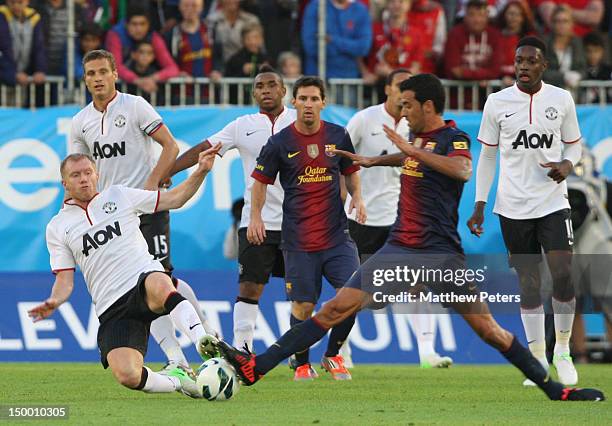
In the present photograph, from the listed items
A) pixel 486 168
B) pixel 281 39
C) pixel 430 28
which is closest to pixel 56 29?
pixel 281 39

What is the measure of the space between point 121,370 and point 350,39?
8.72 metres

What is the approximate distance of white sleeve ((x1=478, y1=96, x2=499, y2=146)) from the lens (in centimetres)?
1198

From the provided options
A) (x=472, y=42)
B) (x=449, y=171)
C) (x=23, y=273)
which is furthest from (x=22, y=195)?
(x=449, y=171)

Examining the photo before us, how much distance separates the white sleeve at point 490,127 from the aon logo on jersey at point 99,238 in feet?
11.2

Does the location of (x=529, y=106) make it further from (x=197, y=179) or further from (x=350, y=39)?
(x=350, y=39)

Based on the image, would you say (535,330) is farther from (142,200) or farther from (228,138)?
(142,200)

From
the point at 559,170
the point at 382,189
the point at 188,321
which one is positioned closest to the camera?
the point at 188,321

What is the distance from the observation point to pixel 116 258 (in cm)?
1034

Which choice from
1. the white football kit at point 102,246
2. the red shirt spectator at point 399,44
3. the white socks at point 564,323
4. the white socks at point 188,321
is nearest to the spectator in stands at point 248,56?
the red shirt spectator at point 399,44

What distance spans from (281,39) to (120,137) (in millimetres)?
6430

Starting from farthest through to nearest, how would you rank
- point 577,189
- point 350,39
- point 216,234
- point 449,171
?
point 350,39 < point 216,234 < point 577,189 < point 449,171

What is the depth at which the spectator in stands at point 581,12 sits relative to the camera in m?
19.0

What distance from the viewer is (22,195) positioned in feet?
54.1

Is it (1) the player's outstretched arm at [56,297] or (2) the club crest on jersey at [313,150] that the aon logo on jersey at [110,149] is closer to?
(2) the club crest on jersey at [313,150]
